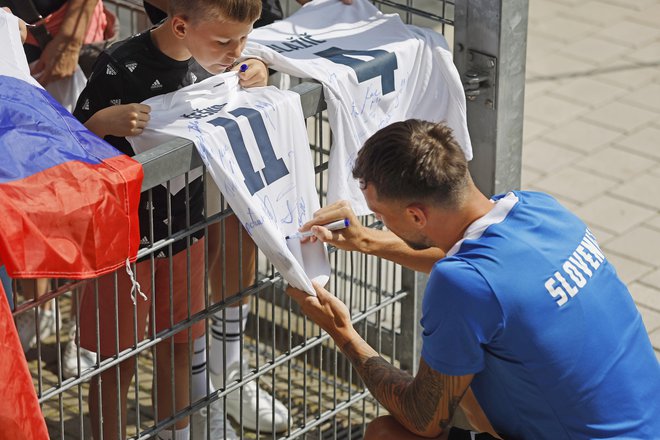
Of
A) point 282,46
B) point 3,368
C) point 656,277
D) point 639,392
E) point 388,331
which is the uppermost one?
point 282,46

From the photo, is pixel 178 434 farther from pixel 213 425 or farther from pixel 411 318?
pixel 411 318

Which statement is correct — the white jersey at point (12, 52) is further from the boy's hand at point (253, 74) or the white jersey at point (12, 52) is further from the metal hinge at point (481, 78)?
the metal hinge at point (481, 78)

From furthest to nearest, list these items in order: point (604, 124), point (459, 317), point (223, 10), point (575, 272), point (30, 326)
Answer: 1. point (604, 124)
2. point (30, 326)
3. point (223, 10)
4. point (575, 272)
5. point (459, 317)

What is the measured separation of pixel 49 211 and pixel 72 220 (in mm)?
58

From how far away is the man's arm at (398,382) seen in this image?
3.05 metres

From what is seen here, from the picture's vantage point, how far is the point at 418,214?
121 inches

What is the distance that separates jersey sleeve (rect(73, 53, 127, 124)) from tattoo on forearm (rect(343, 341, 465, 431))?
934 millimetres

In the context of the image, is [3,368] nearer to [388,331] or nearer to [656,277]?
[388,331]

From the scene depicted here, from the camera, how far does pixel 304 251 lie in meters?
3.45

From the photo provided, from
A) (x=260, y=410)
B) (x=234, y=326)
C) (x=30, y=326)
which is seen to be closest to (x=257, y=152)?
(x=234, y=326)

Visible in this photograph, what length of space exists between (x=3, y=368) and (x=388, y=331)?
204cm

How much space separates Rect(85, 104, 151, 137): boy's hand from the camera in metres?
3.23

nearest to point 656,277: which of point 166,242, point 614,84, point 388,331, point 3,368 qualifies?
point 388,331

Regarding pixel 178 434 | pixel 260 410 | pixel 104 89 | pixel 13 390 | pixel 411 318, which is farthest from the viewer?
pixel 260 410
